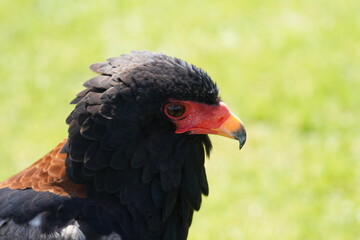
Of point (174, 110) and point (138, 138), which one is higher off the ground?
point (174, 110)

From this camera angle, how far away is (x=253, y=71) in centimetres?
1044

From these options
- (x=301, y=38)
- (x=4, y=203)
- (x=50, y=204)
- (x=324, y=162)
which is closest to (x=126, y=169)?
(x=50, y=204)

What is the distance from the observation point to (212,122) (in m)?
4.83

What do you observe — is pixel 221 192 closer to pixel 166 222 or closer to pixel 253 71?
pixel 253 71

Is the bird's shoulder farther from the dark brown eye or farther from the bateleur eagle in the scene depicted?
the dark brown eye

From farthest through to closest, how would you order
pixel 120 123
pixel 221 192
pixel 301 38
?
pixel 301 38 < pixel 221 192 < pixel 120 123

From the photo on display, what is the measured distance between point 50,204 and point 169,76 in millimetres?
1171

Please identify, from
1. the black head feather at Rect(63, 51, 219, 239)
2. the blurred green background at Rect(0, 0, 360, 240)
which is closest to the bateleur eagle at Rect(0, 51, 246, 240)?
the black head feather at Rect(63, 51, 219, 239)

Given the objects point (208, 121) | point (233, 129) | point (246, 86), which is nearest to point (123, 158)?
point (208, 121)

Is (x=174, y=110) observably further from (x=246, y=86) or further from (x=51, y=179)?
(x=246, y=86)

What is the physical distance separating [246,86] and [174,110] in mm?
5578

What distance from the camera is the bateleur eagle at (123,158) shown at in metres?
4.61

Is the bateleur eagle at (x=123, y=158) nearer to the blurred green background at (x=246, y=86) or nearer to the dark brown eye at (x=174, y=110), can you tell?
the dark brown eye at (x=174, y=110)

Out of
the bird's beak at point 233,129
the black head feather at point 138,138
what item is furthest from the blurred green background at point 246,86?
the bird's beak at point 233,129
